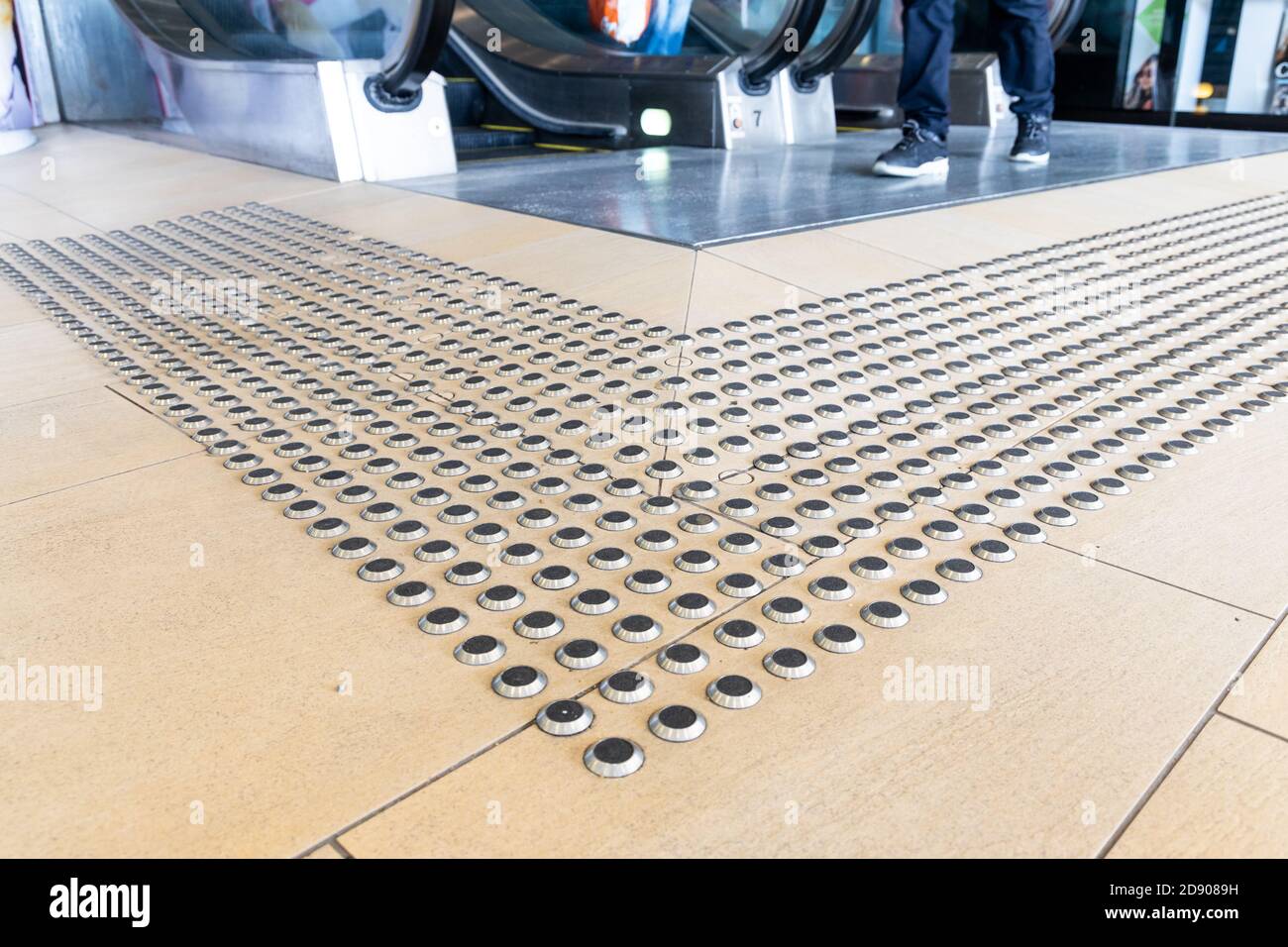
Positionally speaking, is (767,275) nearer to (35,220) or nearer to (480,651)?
(480,651)

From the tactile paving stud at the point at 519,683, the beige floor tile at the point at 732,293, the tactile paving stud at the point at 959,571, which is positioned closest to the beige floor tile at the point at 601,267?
the beige floor tile at the point at 732,293

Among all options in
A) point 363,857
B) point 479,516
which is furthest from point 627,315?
point 363,857

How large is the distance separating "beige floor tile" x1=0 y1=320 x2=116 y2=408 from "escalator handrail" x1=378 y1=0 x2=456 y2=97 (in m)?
2.25

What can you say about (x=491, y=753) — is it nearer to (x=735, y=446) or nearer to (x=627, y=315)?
(x=735, y=446)

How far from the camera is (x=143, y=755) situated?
1097mm

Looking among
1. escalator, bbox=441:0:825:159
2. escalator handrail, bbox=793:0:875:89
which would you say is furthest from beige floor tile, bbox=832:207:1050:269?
escalator handrail, bbox=793:0:875:89

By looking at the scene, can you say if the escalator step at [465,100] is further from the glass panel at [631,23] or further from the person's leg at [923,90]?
the person's leg at [923,90]

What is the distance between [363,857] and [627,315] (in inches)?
73.2

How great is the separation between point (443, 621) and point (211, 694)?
28 centimetres

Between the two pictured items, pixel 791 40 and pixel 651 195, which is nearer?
pixel 651 195

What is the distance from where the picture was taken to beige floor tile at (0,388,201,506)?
72.0 inches

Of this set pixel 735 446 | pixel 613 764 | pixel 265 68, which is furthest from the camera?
pixel 265 68

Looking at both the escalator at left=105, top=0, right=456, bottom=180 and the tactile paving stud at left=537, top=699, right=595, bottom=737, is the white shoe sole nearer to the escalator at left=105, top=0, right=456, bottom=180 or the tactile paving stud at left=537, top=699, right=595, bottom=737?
the escalator at left=105, top=0, right=456, bottom=180
